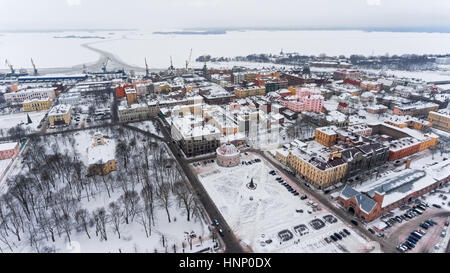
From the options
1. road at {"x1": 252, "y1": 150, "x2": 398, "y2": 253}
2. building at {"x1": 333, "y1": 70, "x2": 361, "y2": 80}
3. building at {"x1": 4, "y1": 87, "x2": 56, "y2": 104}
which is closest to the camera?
road at {"x1": 252, "y1": 150, "x2": 398, "y2": 253}

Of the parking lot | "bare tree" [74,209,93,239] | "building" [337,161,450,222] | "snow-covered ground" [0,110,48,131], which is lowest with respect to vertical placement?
the parking lot

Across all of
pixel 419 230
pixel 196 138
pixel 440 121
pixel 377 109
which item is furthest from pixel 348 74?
pixel 419 230

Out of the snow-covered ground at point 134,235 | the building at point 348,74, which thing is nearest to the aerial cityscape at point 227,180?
the snow-covered ground at point 134,235

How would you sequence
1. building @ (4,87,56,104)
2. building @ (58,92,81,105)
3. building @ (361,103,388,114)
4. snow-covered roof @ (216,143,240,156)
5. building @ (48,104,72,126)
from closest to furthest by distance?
snow-covered roof @ (216,143,240,156) < building @ (48,104,72,126) < building @ (361,103,388,114) < building @ (58,92,81,105) < building @ (4,87,56,104)

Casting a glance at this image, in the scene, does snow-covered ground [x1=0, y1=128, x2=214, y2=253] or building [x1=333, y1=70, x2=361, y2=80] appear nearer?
snow-covered ground [x1=0, y1=128, x2=214, y2=253]

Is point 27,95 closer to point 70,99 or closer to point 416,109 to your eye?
point 70,99

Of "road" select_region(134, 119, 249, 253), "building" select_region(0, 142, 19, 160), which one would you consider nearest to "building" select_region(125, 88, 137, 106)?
"road" select_region(134, 119, 249, 253)

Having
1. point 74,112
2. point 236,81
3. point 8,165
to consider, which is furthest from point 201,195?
point 236,81

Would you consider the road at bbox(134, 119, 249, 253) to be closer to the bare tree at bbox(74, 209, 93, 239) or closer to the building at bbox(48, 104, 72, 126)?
the bare tree at bbox(74, 209, 93, 239)
